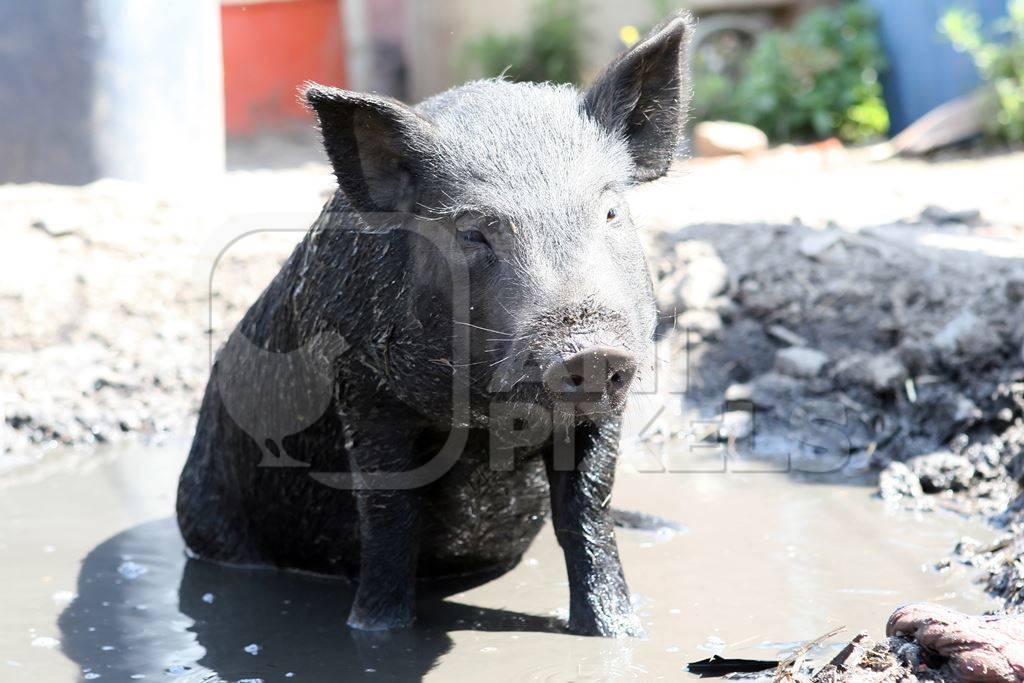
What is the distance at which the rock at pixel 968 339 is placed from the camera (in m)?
5.77

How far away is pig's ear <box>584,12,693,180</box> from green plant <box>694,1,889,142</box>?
26.4 ft

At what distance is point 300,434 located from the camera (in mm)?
4500

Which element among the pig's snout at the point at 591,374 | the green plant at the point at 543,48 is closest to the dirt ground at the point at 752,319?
the pig's snout at the point at 591,374

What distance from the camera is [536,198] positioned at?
3486 millimetres

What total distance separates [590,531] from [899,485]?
1827mm

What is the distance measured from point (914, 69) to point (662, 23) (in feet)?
28.2

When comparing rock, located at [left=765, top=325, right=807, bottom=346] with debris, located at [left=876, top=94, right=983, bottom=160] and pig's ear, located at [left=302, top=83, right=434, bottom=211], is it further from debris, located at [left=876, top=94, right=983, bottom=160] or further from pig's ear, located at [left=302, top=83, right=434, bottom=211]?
debris, located at [left=876, top=94, right=983, bottom=160]

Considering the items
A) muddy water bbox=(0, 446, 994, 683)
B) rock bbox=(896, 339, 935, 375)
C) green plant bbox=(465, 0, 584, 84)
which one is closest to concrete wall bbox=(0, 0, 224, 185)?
muddy water bbox=(0, 446, 994, 683)

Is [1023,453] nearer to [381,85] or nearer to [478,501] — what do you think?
[478,501]

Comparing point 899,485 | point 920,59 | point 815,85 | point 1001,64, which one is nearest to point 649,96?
point 899,485

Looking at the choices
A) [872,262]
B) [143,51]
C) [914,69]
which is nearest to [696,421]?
[872,262]

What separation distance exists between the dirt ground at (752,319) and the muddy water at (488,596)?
1.22 feet

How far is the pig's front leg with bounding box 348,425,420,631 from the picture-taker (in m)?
3.97

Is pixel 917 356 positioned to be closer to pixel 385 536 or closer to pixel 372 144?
pixel 385 536
